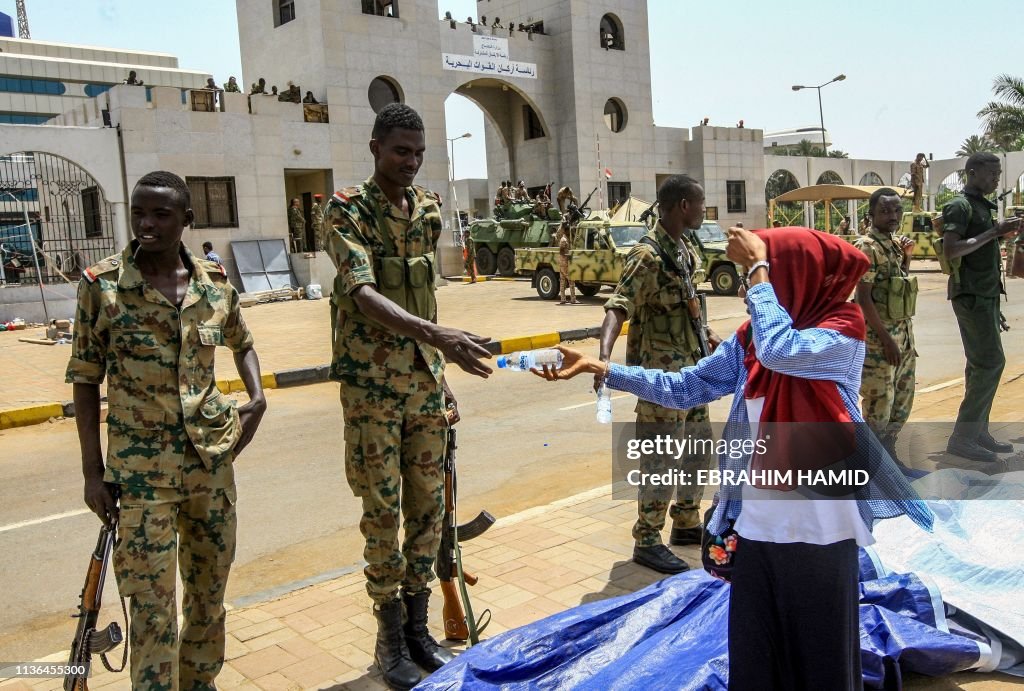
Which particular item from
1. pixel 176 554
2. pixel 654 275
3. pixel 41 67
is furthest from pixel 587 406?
pixel 41 67

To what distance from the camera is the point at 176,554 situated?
8.58ft

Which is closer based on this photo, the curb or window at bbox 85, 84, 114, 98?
the curb

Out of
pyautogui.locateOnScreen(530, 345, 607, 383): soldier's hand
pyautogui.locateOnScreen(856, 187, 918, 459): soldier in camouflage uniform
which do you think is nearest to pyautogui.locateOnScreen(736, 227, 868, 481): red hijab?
pyautogui.locateOnScreen(530, 345, 607, 383): soldier's hand

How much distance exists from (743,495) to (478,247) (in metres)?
24.8

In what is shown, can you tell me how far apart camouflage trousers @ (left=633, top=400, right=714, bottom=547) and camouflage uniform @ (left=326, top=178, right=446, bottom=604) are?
3.93 ft

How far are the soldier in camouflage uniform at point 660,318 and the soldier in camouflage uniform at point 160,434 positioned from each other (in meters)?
1.96

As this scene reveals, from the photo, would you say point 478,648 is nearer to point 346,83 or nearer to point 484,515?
point 484,515

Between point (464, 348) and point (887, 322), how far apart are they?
3492 millimetres

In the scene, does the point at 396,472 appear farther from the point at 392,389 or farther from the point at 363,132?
the point at 363,132

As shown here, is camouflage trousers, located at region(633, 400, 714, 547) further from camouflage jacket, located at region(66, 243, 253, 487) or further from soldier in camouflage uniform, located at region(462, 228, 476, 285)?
soldier in camouflage uniform, located at region(462, 228, 476, 285)

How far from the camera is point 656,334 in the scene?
4160 mm

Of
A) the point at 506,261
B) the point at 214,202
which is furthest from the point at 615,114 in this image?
the point at 214,202

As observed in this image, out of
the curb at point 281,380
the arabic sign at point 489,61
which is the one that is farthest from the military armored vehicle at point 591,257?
the arabic sign at point 489,61

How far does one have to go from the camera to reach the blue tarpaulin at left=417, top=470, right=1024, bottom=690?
2787 mm
